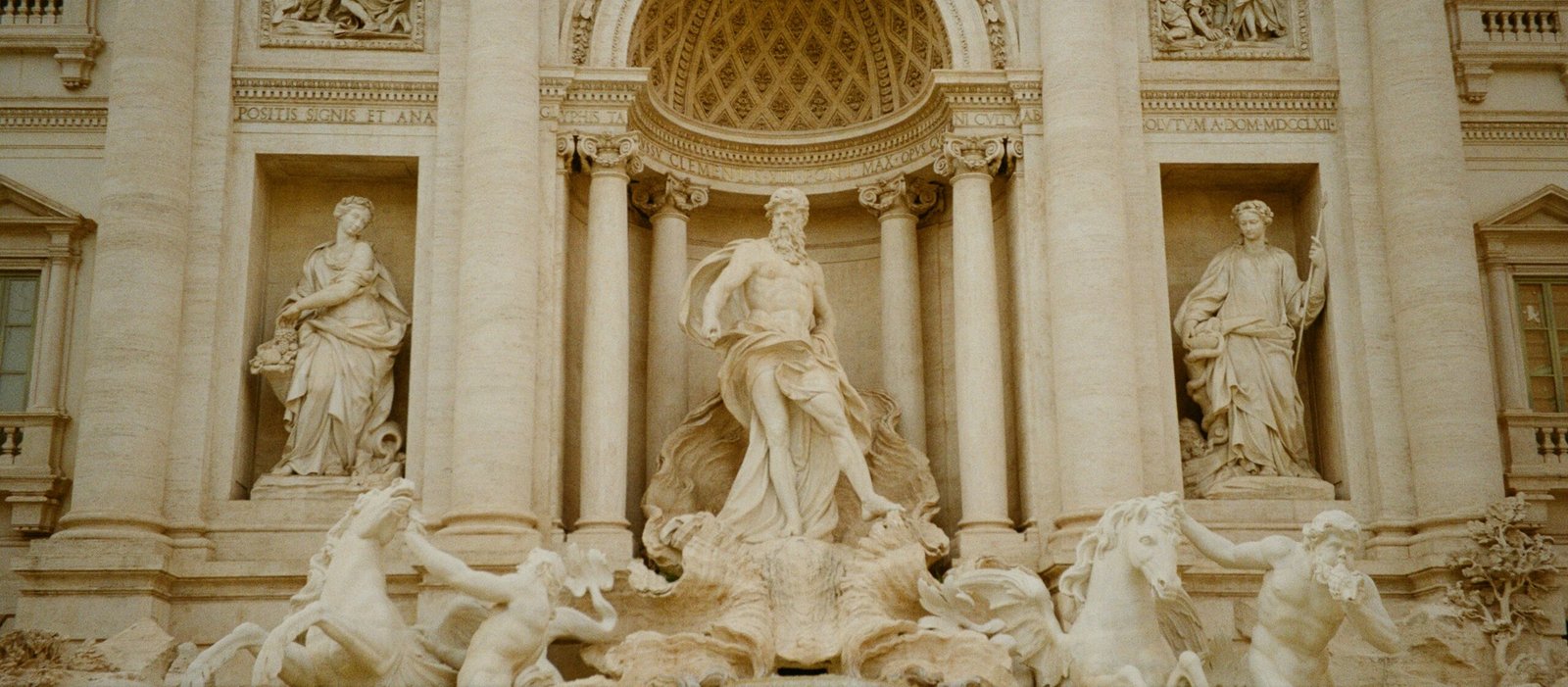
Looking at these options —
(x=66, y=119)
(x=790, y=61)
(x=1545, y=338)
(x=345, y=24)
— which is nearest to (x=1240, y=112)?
(x=1545, y=338)

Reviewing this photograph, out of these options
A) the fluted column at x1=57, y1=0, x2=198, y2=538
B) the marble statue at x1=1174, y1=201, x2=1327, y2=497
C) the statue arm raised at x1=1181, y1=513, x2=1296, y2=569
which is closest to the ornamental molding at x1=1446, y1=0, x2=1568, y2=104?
the marble statue at x1=1174, y1=201, x2=1327, y2=497

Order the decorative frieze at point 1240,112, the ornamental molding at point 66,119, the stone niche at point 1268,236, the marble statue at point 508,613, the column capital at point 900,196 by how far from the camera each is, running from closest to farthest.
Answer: the marble statue at point 508,613
the stone niche at point 1268,236
the decorative frieze at point 1240,112
the ornamental molding at point 66,119
the column capital at point 900,196

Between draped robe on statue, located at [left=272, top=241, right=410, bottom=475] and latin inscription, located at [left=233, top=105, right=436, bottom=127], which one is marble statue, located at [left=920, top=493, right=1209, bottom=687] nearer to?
draped robe on statue, located at [left=272, top=241, right=410, bottom=475]

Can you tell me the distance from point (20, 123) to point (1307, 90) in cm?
1408

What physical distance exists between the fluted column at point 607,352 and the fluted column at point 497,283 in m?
0.62

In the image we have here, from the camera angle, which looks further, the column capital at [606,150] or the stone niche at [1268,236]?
the stone niche at [1268,236]

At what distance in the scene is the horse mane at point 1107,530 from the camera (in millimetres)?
13977

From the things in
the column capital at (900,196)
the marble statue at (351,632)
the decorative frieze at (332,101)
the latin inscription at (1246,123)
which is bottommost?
the marble statue at (351,632)

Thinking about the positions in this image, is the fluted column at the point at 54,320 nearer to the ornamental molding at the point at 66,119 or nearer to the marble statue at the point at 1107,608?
the ornamental molding at the point at 66,119

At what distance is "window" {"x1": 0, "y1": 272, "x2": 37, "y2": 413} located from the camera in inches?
742

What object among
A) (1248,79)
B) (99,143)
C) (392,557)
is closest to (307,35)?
(99,143)

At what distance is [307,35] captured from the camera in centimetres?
1880

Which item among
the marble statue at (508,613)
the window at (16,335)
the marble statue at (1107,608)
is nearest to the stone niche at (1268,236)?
the marble statue at (1107,608)

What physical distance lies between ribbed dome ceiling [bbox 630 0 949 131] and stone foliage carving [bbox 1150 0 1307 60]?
253cm
